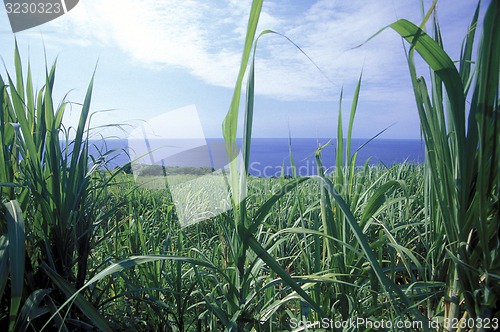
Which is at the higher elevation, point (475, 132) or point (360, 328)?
point (475, 132)

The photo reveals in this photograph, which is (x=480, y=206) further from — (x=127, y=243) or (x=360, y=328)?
(x=127, y=243)

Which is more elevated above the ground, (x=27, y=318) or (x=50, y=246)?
(x=50, y=246)

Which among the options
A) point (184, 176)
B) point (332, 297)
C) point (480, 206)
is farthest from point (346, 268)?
point (184, 176)

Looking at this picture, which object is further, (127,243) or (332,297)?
(127,243)

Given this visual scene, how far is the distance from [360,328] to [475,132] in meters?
0.49

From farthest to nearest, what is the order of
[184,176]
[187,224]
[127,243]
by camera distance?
[184,176] < [187,224] < [127,243]

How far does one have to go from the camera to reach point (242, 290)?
32.9 inches

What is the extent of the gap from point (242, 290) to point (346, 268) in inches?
11.1

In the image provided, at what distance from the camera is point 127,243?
147 centimetres

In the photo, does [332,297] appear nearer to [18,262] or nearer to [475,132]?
[475,132]

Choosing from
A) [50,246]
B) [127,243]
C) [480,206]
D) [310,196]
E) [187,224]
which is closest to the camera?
[480,206]

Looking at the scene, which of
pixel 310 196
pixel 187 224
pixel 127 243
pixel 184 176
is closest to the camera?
pixel 127 243

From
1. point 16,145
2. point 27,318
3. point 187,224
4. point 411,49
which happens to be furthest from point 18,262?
point 187,224

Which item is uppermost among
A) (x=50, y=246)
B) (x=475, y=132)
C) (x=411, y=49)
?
(x=411, y=49)
